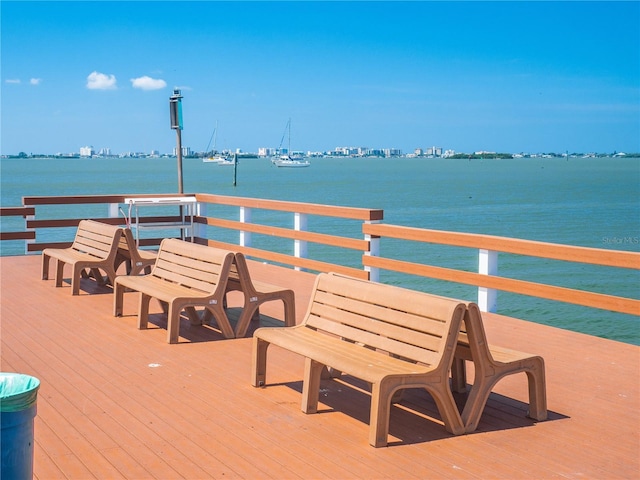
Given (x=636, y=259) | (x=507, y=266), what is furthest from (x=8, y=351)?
(x=507, y=266)

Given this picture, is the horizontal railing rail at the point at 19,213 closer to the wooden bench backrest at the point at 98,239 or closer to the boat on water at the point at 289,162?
the wooden bench backrest at the point at 98,239

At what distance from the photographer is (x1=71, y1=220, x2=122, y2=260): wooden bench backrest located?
29.9ft

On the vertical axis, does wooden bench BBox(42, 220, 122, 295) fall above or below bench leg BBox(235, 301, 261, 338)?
above

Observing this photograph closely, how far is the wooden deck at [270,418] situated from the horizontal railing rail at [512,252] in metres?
0.39

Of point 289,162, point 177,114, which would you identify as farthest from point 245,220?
point 289,162

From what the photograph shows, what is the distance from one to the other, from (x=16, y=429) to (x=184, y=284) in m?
4.46

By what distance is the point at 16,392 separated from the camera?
3.05 metres

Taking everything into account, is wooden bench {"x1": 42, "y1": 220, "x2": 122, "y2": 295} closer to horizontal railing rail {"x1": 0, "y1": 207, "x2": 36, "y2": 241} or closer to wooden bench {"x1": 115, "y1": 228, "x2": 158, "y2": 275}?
wooden bench {"x1": 115, "y1": 228, "x2": 158, "y2": 275}

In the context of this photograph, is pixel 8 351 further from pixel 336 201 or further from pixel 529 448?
pixel 336 201

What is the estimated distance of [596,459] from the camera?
14.4 ft

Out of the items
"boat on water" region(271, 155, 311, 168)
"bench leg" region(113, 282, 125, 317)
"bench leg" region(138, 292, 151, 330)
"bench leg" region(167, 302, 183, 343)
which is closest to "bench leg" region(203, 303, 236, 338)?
"bench leg" region(167, 302, 183, 343)

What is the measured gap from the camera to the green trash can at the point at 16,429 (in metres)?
2.92

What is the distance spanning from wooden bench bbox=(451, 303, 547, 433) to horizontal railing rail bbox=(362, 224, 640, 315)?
1.85 meters

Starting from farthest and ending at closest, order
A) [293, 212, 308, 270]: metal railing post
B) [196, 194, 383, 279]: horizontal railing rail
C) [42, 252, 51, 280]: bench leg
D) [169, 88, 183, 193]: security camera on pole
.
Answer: [169, 88, 183, 193]: security camera on pole < [293, 212, 308, 270]: metal railing post < [42, 252, 51, 280]: bench leg < [196, 194, 383, 279]: horizontal railing rail
